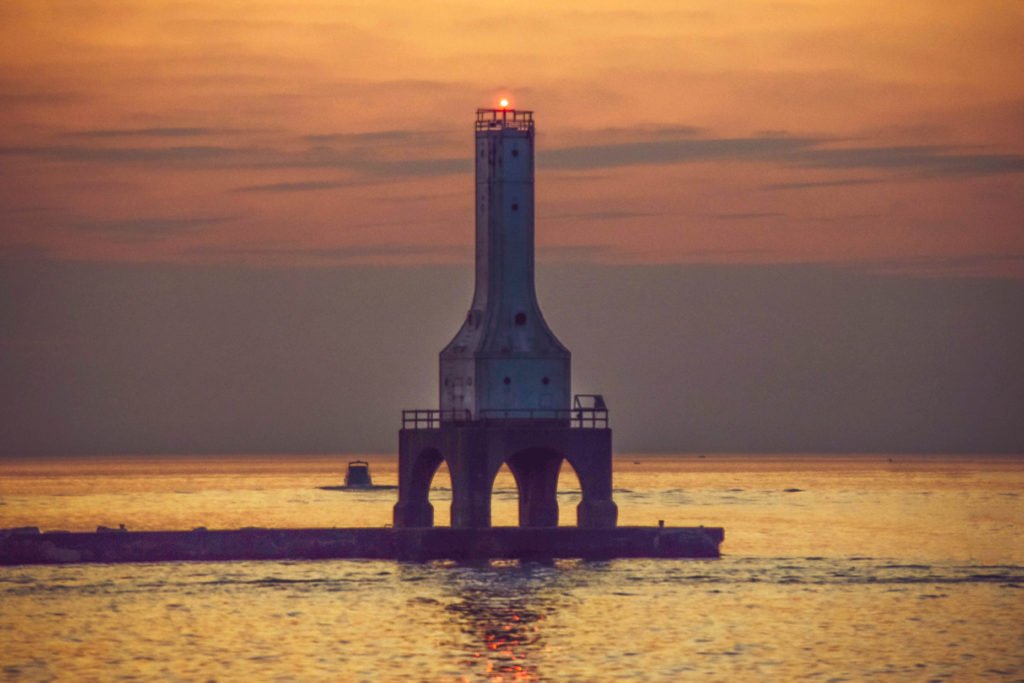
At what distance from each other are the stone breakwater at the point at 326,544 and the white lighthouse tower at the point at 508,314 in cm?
576

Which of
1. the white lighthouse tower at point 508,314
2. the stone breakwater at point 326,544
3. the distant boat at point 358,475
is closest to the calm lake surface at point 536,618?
the stone breakwater at point 326,544

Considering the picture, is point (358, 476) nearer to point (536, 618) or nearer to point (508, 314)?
point (508, 314)

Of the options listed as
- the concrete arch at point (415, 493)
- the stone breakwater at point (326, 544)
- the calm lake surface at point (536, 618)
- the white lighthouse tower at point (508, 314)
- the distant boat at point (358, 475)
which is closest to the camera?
the calm lake surface at point (536, 618)

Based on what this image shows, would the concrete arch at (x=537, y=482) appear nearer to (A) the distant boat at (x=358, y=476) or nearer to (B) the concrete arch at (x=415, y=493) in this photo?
(B) the concrete arch at (x=415, y=493)

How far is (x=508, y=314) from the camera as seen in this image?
80.6 meters

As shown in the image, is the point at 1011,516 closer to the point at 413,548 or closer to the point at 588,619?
the point at 413,548

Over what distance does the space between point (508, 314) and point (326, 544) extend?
1221 cm

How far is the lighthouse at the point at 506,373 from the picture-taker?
79062 mm

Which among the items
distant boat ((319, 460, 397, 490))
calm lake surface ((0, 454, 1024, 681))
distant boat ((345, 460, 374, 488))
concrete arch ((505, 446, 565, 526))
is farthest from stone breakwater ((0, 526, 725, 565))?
distant boat ((319, 460, 397, 490))

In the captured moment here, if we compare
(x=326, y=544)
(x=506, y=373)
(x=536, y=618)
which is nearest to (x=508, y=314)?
(x=506, y=373)

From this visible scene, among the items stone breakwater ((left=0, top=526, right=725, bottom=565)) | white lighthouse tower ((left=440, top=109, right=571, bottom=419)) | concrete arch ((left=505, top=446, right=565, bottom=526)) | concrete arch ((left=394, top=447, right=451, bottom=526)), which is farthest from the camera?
concrete arch ((left=505, top=446, right=565, bottom=526))

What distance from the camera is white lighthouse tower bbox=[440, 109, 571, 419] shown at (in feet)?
263

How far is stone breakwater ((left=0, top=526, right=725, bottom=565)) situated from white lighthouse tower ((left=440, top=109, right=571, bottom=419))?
5.76m

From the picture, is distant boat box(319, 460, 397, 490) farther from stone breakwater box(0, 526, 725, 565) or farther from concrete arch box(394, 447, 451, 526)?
stone breakwater box(0, 526, 725, 565)
